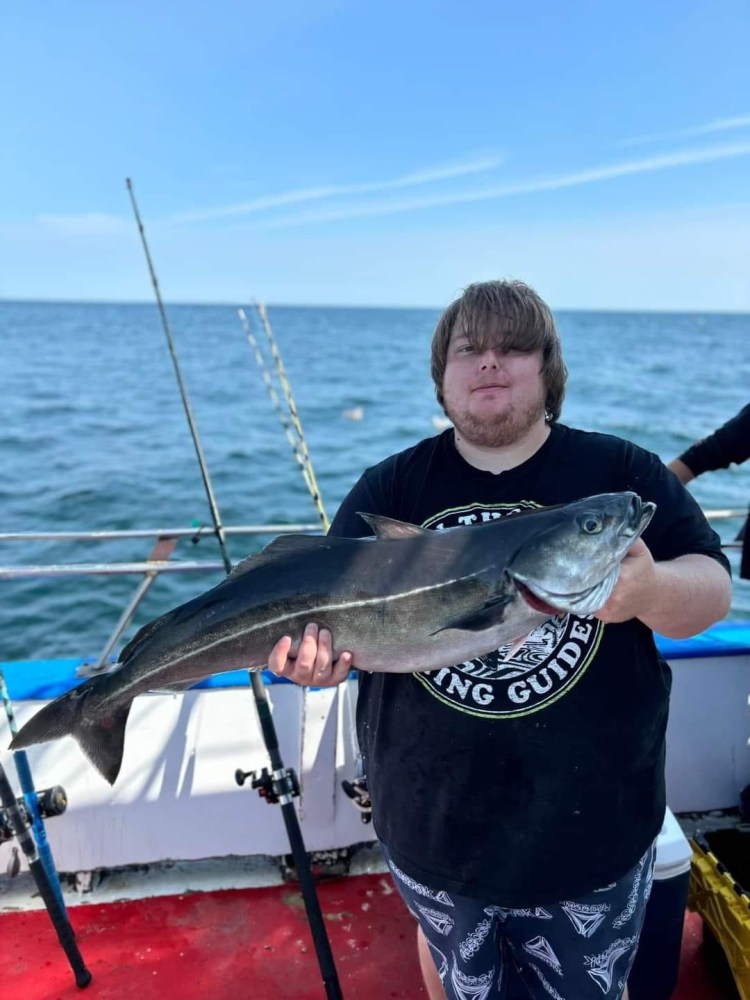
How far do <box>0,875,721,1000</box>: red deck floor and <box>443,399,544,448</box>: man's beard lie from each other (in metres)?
2.48

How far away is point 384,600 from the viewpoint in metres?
2.11

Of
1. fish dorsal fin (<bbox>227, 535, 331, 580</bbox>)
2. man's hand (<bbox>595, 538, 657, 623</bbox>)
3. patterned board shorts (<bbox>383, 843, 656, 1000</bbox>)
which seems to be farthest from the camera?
fish dorsal fin (<bbox>227, 535, 331, 580</bbox>)

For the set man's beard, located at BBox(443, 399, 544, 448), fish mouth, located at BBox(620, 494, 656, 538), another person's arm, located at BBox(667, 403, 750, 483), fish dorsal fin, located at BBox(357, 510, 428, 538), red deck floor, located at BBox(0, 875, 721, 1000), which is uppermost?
man's beard, located at BBox(443, 399, 544, 448)

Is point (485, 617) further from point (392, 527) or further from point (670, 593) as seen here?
point (670, 593)

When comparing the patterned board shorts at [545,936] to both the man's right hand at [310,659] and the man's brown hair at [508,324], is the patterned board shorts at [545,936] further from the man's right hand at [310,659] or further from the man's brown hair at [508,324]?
the man's brown hair at [508,324]

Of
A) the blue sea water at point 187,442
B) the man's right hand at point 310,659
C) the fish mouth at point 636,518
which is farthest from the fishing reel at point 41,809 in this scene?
the fish mouth at point 636,518

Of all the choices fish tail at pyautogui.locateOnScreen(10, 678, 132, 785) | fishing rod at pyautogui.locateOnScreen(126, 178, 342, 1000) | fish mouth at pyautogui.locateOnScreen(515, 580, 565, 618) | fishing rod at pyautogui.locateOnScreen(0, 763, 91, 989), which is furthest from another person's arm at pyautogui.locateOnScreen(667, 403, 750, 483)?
fishing rod at pyautogui.locateOnScreen(0, 763, 91, 989)

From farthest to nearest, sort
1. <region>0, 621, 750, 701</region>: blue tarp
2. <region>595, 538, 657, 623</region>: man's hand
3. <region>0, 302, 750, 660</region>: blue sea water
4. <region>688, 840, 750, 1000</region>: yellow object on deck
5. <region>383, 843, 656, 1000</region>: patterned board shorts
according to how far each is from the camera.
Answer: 1. <region>0, 302, 750, 660</region>: blue sea water
2. <region>0, 621, 750, 701</region>: blue tarp
3. <region>688, 840, 750, 1000</region>: yellow object on deck
4. <region>383, 843, 656, 1000</region>: patterned board shorts
5. <region>595, 538, 657, 623</region>: man's hand

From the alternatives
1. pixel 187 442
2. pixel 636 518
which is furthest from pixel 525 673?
pixel 187 442

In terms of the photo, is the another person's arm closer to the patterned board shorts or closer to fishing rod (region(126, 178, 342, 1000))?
the patterned board shorts

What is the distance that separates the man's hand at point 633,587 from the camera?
185cm

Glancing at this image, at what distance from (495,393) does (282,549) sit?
0.81 m

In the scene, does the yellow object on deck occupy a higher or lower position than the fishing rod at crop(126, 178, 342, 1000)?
lower

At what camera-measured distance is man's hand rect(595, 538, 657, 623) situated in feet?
6.07
